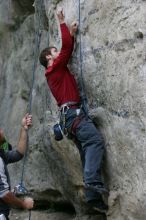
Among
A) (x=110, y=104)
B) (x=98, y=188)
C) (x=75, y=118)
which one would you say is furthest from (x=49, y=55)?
(x=98, y=188)

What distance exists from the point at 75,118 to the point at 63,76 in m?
0.60

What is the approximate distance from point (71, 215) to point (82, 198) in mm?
1190

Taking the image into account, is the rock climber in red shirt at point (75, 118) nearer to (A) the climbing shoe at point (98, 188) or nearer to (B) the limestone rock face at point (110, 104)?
(A) the climbing shoe at point (98, 188)

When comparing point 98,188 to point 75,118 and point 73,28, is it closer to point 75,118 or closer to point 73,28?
point 75,118

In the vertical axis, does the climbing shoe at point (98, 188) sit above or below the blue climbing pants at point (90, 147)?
below

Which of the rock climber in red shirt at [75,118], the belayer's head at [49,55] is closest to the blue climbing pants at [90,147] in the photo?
the rock climber in red shirt at [75,118]

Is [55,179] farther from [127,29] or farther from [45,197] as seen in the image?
[127,29]

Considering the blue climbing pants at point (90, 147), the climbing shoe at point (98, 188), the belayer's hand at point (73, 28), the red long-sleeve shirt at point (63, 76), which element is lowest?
the climbing shoe at point (98, 188)

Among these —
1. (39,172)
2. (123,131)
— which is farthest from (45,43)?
(123,131)

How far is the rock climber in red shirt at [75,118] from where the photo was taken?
579 cm

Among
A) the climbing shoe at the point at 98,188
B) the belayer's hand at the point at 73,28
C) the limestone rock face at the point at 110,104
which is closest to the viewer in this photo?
the limestone rock face at the point at 110,104

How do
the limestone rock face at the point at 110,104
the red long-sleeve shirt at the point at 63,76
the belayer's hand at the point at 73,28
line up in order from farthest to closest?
the belayer's hand at the point at 73,28, the red long-sleeve shirt at the point at 63,76, the limestone rock face at the point at 110,104

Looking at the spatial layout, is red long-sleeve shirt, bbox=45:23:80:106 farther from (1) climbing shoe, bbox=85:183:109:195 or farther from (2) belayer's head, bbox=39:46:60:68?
(1) climbing shoe, bbox=85:183:109:195

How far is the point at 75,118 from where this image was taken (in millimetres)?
6012
